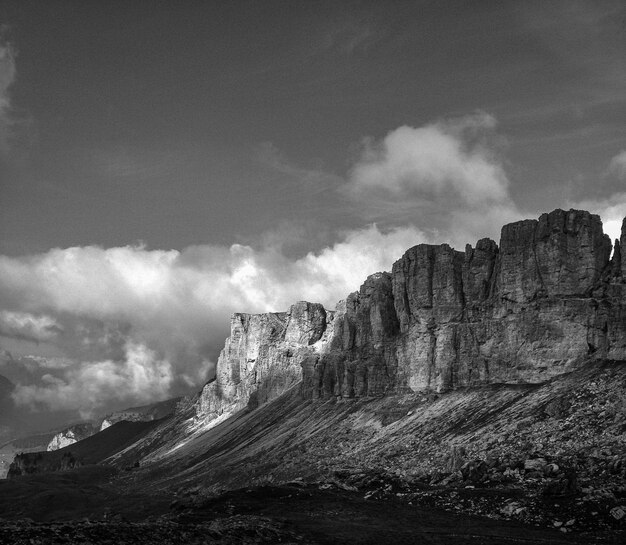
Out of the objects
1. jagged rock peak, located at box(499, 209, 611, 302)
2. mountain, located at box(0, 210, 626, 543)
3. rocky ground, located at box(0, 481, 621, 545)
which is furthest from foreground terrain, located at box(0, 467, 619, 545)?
jagged rock peak, located at box(499, 209, 611, 302)

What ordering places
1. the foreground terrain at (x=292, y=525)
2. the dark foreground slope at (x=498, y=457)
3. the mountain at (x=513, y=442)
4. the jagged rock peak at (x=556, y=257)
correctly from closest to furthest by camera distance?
1. the foreground terrain at (x=292, y=525)
2. the mountain at (x=513, y=442)
3. the dark foreground slope at (x=498, y=457)
4. the jagged rock peak at (x=556, y=257)

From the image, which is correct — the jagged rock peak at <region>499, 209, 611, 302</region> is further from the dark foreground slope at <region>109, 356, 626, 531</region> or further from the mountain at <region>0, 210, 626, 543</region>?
the dark foreground slope at <region>109, 356, 626, 531</region>

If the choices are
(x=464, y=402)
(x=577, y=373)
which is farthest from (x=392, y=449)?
(x=577, y=373)

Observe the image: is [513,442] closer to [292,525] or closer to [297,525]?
[297,525]

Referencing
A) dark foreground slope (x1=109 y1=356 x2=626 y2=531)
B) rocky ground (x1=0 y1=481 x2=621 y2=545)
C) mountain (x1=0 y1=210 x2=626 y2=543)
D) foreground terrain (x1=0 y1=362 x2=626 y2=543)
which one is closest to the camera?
rocky ground (x1=0 y1=481 x2=621 y2=545)

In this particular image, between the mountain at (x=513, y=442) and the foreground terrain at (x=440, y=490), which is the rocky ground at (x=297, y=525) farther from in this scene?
the mountain at (x=513, y=442)

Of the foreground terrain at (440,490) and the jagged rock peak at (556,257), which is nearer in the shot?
the foreground terrain at (440,490)

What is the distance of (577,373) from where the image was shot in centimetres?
16325

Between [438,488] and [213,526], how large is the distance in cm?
4512

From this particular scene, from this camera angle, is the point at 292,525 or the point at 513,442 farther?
the point at 513,442

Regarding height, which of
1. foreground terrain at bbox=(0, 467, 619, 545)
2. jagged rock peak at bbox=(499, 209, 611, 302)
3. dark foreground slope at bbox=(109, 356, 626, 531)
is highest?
jagged rock peak at bbox=(499, 209, 611, 302)

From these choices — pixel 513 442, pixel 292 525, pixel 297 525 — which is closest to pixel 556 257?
pixel 513 442

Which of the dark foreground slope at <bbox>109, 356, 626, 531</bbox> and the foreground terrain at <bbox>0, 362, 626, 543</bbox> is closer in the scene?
the foreground terrain at <bbox>0, 362, 626, 543</bbox>

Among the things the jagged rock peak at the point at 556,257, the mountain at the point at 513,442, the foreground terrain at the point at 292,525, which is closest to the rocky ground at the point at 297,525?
the foreground terrain at the point at 292,525
